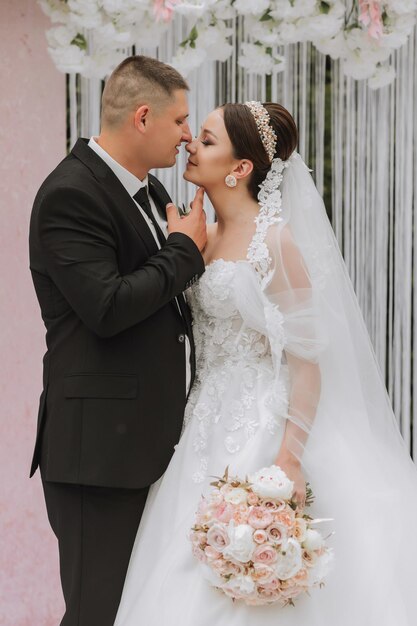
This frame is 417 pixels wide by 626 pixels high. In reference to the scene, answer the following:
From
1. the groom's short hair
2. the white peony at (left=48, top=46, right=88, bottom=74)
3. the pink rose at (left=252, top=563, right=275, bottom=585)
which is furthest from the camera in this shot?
the white peony at (left=48, top=46, right=88, bottom=74)

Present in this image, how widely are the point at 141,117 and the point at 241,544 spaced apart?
1207 mm

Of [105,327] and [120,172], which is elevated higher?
[120,172]

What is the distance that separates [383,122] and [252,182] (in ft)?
4.66

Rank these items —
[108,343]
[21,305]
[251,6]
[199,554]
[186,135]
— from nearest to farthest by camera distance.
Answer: [199,554] → [108,343] → [186,135] → [251,6] → [21,305]

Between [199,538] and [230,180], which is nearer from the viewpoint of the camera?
[199,538]

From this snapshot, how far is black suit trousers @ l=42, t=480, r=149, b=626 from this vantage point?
107 inches

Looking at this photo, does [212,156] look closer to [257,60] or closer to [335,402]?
[335,402]

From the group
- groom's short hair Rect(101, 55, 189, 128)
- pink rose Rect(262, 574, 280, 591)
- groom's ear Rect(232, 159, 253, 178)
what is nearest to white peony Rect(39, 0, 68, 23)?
groom's short hair Rect(101, 55, 189, 128)

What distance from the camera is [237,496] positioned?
2475mm

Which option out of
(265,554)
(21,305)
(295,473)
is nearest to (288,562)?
(265,554)

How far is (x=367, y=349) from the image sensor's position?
9.74 ft

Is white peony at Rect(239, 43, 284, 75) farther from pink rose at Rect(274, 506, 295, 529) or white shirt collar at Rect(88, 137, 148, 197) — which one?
pink rose at Rect(274, 506, 295, 529)

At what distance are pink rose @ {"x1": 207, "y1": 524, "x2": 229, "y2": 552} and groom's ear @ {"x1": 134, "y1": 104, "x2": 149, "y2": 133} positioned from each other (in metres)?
1.12

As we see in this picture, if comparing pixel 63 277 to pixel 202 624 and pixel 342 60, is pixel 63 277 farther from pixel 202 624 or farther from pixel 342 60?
pixel 342 60
